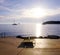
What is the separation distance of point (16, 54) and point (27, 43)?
495 cm

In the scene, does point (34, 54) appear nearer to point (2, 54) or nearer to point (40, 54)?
point (40, 54)

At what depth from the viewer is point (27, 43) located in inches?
517

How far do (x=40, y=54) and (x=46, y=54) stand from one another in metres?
0.30

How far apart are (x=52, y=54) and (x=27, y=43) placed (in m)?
4.98

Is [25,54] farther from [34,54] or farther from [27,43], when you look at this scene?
[27,43]

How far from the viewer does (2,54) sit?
27.2ft

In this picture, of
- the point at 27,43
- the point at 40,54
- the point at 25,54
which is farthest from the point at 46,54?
the point at 27,43

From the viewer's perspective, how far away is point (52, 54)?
8.34m

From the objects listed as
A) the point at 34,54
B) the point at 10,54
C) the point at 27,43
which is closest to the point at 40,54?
the point at 34,54

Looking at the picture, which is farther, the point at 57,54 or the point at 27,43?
the point at 27,43

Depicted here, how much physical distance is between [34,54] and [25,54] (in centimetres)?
45

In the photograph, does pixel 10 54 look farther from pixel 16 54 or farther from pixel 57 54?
pixel 57 54

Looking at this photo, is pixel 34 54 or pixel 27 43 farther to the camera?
pixel 27 43

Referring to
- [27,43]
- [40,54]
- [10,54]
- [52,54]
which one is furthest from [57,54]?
[27,43]
